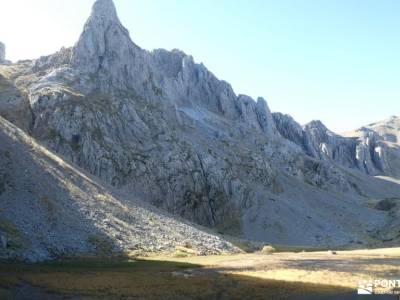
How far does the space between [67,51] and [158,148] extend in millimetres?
72767

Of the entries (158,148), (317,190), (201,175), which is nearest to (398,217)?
(317,190)

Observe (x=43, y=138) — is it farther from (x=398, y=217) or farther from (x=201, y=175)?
(x=398, y=217)

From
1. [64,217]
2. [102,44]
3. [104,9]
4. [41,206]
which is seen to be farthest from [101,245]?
[104,9]

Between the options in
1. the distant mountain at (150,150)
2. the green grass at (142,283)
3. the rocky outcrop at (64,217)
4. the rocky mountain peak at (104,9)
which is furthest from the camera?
the rocky mountain peak at (104,9)

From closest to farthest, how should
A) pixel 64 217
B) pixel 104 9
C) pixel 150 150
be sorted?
pixel 64 217
pixel 150 150
pixel 104 9

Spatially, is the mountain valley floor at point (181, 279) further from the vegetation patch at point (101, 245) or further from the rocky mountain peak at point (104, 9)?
the rocky mountain peak at point (104, 9)

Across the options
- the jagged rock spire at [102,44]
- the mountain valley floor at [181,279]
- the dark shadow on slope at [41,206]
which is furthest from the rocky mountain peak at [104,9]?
the mountain valley floor at [181,279]

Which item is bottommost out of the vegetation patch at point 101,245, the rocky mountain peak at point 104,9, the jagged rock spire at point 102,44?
the vegetation patch at point 101,245

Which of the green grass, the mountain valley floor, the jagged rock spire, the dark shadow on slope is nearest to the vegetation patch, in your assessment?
the dark shadow on slope

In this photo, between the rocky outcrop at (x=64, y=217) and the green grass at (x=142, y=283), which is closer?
the green grass at (x=142, y=283)

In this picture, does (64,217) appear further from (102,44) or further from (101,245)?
(102,44)

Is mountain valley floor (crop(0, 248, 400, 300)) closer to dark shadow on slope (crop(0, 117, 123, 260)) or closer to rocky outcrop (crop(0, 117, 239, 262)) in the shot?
dark shadow on slope (crop(0, 117, 123, 260))

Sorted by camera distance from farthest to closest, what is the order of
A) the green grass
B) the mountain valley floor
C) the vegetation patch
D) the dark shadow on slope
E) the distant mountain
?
the distant mountain < the vegetation patch < the dark shadow on slope < the green grass < the mountain valley floor

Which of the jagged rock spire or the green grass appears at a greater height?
the jagged rock spire
